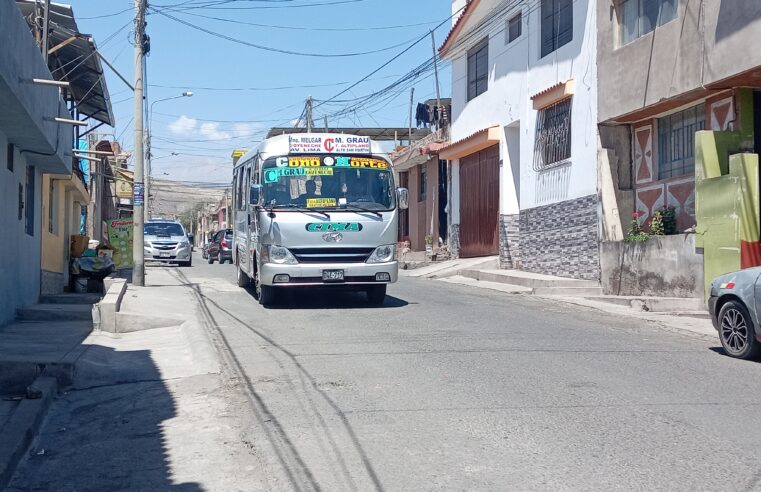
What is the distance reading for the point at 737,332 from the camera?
946cm

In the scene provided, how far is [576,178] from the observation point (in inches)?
792

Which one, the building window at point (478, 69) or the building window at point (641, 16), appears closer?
the building window at point (641, 16)

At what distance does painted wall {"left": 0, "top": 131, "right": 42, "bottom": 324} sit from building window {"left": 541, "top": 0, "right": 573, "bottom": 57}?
13015 mm

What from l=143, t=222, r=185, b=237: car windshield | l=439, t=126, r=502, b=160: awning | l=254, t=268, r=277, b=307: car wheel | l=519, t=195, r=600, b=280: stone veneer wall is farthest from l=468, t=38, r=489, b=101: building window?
l=254, t=268, r=277, b=307: car wheel

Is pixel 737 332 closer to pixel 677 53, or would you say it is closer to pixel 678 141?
pixel 677 53

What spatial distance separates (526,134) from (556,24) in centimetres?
317

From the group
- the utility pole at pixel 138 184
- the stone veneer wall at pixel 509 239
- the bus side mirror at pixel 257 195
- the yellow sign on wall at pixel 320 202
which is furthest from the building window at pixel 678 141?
the utility pole at pixel 138 184

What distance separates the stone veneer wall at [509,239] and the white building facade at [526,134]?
0.03 m

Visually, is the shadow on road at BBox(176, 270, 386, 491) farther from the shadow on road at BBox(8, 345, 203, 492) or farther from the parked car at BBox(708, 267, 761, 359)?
the parked car at BBox(708, 267, 761, 359)

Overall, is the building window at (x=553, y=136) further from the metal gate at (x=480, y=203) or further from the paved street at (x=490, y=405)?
the paved street at (x=490, y=405)

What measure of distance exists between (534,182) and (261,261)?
429 inches

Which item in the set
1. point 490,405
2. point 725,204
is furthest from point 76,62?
point 490,405

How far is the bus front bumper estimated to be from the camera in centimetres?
1359

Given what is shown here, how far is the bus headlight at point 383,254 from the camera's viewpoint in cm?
1393
